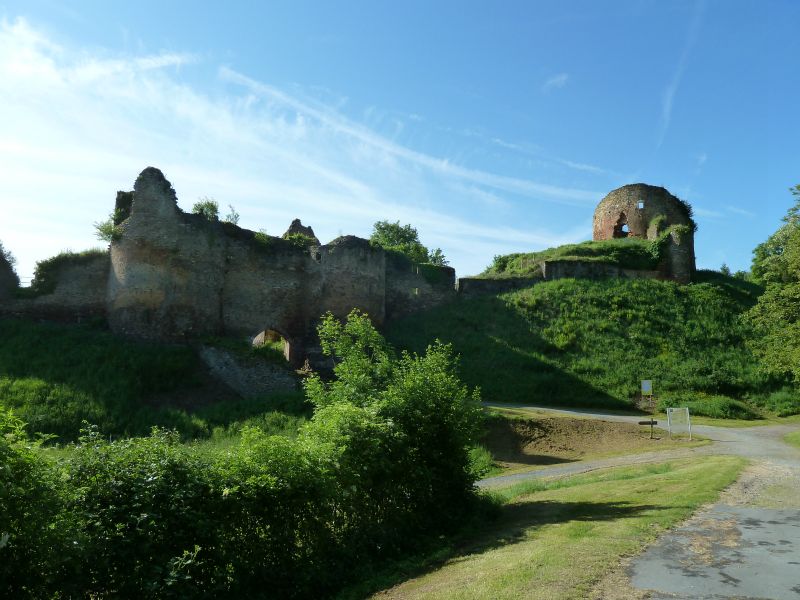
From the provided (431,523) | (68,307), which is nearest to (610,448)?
(431,523)

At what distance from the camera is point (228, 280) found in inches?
1111

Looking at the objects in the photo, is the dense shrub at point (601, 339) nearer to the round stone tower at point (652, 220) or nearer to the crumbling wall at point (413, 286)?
the crumbling wall at point (413, 286)

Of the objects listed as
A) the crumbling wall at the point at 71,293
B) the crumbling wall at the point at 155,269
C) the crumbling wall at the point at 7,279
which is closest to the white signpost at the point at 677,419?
the crumbling wall at the point at 155,269

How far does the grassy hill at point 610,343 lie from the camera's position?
24984mm

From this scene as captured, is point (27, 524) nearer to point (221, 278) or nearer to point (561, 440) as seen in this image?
point (561, 440)

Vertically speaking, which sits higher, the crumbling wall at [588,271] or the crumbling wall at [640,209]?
the crumbling wall at [640,209]

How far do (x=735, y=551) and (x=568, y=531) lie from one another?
237 centimetres

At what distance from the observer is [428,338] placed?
103 feet

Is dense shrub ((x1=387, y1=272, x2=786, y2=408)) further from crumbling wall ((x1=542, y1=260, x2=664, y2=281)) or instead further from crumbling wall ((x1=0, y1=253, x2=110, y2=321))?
crumbling wall ((x1=0, y1=253, x2=110, y2=321))

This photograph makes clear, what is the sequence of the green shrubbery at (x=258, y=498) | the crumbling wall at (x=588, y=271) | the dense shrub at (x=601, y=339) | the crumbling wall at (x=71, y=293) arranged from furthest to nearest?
1. the crumbling wall at (x=588, y=271)
2. the crumbling wall at (x=71, y=293)
3. the dense shrub at (x=601, y=339)
4. the green shrubbery at (x=258, y=498)

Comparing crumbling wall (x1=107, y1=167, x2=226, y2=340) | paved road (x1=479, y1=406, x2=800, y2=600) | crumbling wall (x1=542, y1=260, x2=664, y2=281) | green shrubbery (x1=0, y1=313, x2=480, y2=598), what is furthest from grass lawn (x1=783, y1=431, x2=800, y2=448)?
crumbling wall (x1=107, y1=167, x2=226, y2=340)

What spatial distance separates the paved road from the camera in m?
6.35

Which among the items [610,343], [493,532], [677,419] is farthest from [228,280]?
[493,532]

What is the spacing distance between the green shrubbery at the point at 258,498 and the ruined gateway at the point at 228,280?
600 inches
